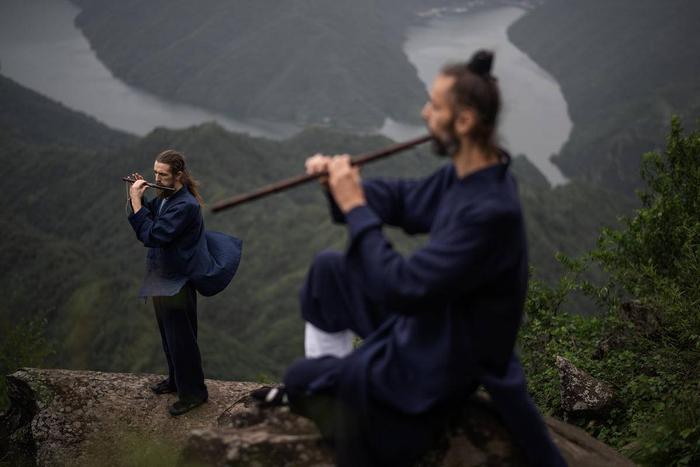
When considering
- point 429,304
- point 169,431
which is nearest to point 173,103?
point 169,431

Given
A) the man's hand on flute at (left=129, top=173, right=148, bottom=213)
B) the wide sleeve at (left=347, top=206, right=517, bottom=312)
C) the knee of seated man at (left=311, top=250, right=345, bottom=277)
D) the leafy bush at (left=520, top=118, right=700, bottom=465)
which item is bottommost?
the leafy bush at (left=520, top=118, right=700, bottom=465)

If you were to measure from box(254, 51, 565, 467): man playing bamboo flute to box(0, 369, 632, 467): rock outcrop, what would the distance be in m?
0.15

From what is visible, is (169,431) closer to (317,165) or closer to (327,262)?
(327,262)

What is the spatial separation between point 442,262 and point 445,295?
13 centimetres

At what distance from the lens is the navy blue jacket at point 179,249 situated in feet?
15.1

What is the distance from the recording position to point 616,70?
126000 mm

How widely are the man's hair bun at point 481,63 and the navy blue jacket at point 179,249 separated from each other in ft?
9.57

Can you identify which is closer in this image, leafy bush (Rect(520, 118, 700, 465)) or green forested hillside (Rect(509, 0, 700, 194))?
leafy bush (Rect(520, 118, 700, 465))

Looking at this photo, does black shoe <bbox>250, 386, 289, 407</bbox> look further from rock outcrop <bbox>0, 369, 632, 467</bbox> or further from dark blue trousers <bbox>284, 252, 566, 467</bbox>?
dark blue trousers <bbox>284, 252, 566, 467</bbox>

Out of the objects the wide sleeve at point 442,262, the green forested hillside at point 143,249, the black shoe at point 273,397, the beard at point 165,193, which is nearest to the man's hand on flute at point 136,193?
the beard at point 165,193

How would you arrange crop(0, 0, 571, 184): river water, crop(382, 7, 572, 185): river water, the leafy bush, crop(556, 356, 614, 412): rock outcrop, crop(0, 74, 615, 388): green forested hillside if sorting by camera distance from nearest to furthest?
the leafy bush
crop(556, 356, 614, 412): rock outcrop
crop(0, 74, 615, 388): green forested hillside
crop(382, 7, 572, 185): river water
crop(0, 0, 571, 184): river water

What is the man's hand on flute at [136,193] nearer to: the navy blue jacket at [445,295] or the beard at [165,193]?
the beard at [165,193]

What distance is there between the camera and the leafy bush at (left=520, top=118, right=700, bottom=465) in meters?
4.05

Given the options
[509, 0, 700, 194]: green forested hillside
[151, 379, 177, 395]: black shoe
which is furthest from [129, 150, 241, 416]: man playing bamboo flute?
[509, 0, 700, 194]: green forested hillside
